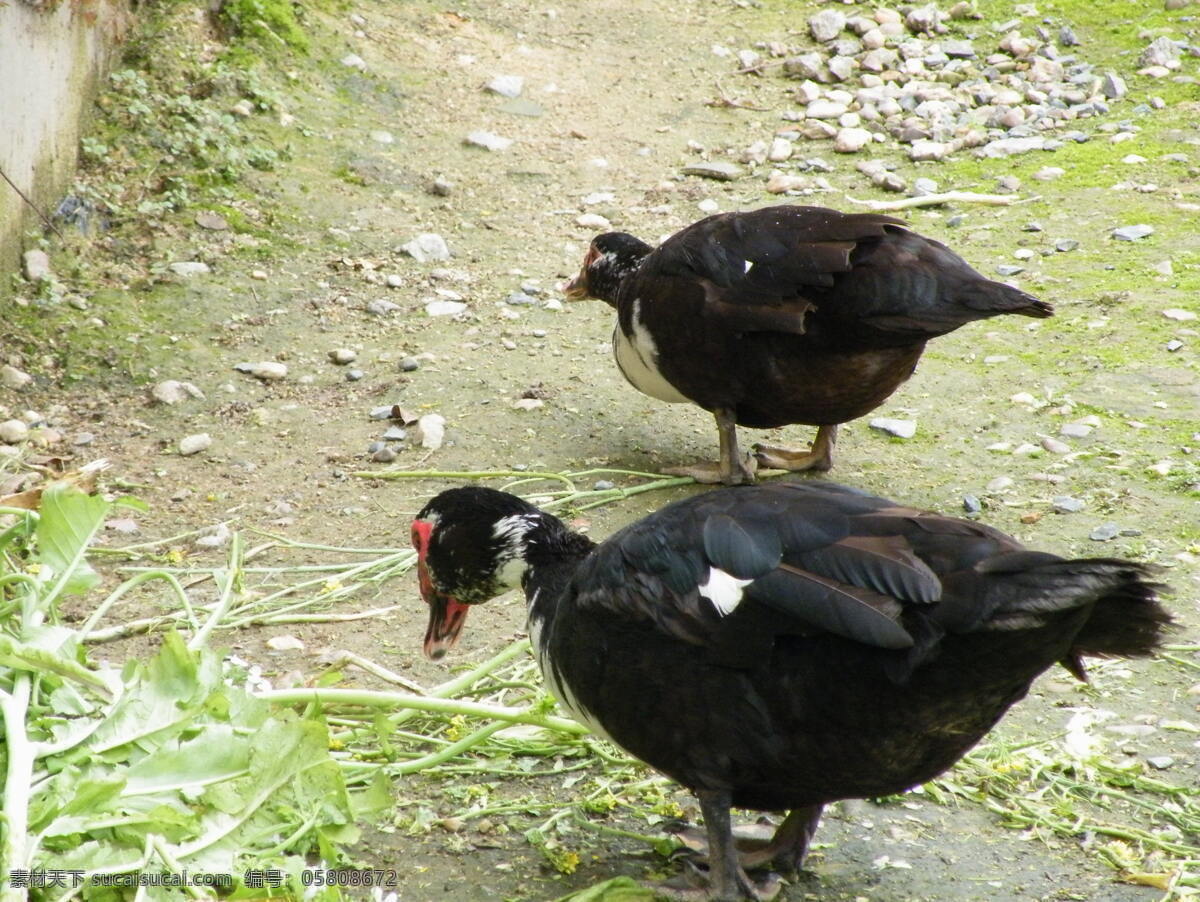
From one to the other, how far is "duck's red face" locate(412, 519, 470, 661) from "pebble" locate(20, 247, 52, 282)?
11.7 ft

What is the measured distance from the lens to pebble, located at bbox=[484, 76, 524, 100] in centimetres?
916

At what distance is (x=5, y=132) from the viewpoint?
248 inches

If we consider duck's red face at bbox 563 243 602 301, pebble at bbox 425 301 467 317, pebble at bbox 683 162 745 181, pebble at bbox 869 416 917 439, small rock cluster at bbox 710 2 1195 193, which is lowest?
pebble at bbox 425 301 467 317

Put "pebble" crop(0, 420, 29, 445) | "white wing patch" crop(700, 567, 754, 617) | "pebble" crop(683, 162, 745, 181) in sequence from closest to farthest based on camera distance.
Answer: "white wing patch" crop(700, 567, 754, 617) → "pebble" crop(0, 420, 29, 445) → "pebble" crop(683, 162, 745, 181)

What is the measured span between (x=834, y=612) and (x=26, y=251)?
5180mm

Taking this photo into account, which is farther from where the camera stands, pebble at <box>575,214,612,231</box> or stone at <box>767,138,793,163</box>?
stone at <box>767,138,793,163</box>

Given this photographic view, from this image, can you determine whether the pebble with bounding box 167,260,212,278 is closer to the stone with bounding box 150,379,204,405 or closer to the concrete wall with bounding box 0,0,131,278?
the concrete wall with bounding box 0,0,131,278

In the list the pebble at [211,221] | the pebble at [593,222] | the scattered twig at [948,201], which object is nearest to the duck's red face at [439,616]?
the pebble at [211,221]

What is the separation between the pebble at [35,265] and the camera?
6.62m

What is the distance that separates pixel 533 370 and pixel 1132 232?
3.41 metres

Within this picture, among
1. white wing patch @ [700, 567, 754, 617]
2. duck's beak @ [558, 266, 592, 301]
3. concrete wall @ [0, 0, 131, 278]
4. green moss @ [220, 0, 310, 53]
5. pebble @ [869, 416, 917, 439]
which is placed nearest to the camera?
white wing patch @ [700, 567, 754, 617]

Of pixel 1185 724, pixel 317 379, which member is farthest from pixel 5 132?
pixel 1185 724

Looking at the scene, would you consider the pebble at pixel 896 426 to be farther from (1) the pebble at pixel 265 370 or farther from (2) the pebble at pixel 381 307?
(1) the pebble at pixel 265 370

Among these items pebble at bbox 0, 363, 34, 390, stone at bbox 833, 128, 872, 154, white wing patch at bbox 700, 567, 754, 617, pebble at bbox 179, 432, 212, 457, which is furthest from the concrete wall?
white wing patch at bbox 700, 567, 754, 617
